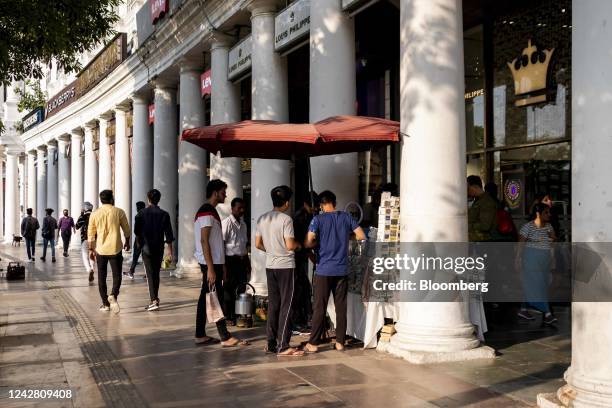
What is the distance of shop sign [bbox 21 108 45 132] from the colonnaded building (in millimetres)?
12681

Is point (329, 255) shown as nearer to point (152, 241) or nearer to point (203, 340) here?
point (203, 340)

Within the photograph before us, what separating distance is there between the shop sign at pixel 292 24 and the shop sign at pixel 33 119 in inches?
1085

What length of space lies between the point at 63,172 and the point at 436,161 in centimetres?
3186

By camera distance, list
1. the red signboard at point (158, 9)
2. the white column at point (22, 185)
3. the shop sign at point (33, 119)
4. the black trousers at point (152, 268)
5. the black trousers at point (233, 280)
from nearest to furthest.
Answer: the black trousers at point (233, 280), the black trousers at point (152, 268), the red signboard at point (158, 9), the shop sign at point (33, 119), the white column at point (22, 185)

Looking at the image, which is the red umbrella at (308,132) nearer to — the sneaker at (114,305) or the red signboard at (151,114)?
the sneaker at (114,305)

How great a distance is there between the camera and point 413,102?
7.56 meters

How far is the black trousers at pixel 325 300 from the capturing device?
7.84 m

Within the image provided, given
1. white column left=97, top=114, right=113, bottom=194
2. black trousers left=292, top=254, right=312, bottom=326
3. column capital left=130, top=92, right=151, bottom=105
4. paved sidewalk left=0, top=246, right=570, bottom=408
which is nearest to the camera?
paved sidewalk left=0, top=246, right=570, bottom=408

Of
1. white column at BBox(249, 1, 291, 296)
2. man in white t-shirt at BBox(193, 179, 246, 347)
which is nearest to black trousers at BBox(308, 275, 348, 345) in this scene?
man in white t-shirt at BBox(193, 179, 246, 347)

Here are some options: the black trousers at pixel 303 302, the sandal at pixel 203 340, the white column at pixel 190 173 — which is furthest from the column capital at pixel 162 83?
the sandal at pixel 203 340

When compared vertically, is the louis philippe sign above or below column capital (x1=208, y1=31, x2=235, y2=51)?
above

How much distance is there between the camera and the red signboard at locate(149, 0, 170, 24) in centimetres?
1878

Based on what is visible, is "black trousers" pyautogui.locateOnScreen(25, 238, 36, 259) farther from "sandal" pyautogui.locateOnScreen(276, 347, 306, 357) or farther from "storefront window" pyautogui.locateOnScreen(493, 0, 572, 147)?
"sandal" pyautogui.locateOnScreen(276, 347, 306, 357)

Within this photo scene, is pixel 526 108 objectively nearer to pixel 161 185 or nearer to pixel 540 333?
pixel 540 333
